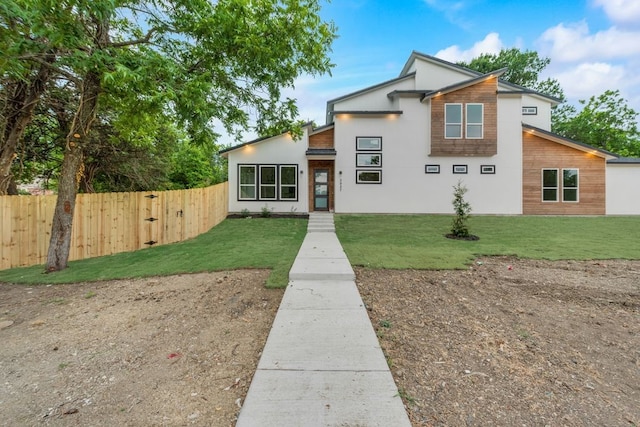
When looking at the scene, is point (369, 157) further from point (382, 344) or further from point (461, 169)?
point (382, 344)

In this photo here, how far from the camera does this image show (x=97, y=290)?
16.3 feet

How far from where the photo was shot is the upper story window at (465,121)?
13.7m

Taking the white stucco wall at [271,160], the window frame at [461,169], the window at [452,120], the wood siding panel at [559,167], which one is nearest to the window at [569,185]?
the wood siding panel at [559,167]

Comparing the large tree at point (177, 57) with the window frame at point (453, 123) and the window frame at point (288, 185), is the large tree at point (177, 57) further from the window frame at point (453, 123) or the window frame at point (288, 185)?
the window frame at point (453, 123)

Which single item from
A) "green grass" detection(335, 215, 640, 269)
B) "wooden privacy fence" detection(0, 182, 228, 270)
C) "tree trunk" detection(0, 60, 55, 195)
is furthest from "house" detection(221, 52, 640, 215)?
"tree trunk" detection(0, 60, 55, 195)

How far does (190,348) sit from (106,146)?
10.2 m

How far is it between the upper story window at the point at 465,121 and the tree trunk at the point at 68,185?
13.4m

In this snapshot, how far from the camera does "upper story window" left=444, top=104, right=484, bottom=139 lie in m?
13.7

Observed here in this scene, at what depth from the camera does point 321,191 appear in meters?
14.5

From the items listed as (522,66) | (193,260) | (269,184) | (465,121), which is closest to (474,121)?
(465,121)

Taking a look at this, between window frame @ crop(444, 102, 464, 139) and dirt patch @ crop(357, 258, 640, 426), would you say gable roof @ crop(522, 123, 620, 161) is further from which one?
dirt patch @ crop(357, 258, 640, 426)

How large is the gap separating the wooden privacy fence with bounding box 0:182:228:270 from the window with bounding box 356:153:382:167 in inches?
279

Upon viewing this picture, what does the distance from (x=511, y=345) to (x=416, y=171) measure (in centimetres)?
1185

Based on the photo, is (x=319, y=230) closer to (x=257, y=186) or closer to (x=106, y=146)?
(x=257, y=186)
